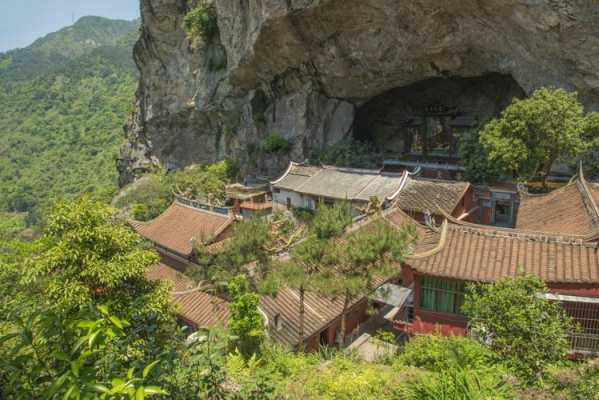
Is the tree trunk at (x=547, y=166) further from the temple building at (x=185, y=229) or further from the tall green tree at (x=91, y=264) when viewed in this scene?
the tall green tree at (x=91, y=264)

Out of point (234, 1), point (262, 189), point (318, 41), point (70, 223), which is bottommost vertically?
point (262, 189)

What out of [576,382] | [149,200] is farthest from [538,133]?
[149,200]

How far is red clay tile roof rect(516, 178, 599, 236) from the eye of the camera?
12.4m

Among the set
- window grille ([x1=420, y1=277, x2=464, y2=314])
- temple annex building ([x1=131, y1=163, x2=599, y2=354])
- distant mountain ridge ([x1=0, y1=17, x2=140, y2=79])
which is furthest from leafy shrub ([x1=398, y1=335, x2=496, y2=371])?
distant mountain ridge ([x1=0, y1=17, x2=140, y2=79])

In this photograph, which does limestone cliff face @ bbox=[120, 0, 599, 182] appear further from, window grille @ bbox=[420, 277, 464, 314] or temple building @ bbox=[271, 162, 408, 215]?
window grille @ bbox=[420, 277, 464, 314]

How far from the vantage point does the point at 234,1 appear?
2922cm

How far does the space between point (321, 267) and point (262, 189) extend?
778 inches

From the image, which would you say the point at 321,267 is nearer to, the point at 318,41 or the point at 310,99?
the point at 318,41

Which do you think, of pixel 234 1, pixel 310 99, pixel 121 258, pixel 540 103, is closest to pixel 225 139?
pixel 310 99

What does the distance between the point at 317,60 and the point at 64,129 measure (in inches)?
3365

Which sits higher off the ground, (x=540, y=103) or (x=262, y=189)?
(x=540, y=103)

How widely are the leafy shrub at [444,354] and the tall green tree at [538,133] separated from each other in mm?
12808

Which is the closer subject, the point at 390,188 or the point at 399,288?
the point at 399,288

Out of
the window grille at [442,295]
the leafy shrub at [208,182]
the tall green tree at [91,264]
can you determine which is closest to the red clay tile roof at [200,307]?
the tall green tree at [91,264]
